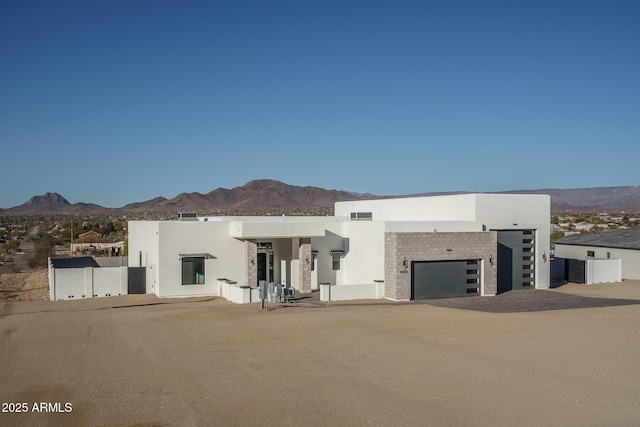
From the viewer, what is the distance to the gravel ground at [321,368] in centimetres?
946

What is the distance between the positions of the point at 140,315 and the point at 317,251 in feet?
30.9

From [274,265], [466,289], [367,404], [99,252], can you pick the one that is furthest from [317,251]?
[99,252]

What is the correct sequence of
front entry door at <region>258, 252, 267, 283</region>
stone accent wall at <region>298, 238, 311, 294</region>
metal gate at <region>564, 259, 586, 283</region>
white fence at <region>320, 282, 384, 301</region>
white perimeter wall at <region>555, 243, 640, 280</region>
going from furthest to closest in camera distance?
white perimeter wall at <region>555, 243, 640, 280</region>, metal gate at <region>564, 259, 586, 283</region>, front entry door at <region>258, 252, 267, 283</region>, stone accent wall at <region>298, 238, 311, 294</region>, white fence at <region>320, 282, 384, 301</region>

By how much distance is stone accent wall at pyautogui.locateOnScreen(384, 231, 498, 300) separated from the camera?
23.5 metres

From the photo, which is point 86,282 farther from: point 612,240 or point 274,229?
point 612,240

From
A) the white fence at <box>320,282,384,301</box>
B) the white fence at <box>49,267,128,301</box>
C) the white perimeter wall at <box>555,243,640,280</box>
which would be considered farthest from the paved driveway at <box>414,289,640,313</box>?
the white fence at <box>49,267,128,301</box>

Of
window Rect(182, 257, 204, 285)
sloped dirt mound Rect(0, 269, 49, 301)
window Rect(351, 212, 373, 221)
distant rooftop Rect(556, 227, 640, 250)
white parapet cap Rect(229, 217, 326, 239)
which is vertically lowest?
sloped dirt mound Rect(0, 269, 49, 301)

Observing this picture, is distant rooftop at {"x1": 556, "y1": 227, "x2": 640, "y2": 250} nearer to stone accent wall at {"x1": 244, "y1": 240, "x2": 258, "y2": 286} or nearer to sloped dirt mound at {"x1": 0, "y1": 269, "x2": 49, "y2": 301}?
stone accent wall at {"x1": 244, "y1": 240, "x2": 258, "y2": 286}

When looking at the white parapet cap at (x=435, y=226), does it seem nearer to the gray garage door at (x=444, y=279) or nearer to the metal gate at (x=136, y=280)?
the gray garage door at (x=444, y=279)

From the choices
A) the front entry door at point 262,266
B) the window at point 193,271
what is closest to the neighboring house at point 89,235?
the front entry door at point 262,266

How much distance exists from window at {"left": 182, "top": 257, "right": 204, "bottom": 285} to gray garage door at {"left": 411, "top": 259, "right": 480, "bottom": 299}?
8637 mm

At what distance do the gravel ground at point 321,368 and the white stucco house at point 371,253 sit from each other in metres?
4.36

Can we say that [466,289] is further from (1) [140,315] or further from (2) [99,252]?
(2) [99,252]

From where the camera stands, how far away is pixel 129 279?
26.7m
